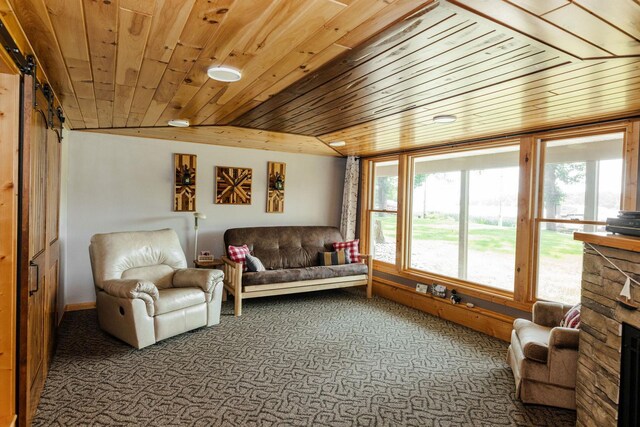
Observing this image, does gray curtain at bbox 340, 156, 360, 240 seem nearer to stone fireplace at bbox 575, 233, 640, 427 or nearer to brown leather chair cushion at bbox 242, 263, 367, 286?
brown leather chair cushion at bbox 242, 263, 367, 286

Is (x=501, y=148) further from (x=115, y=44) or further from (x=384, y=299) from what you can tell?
(x=115, y=44)

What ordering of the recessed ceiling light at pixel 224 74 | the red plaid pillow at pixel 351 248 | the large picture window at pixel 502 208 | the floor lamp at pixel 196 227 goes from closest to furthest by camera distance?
1. the recessed ceiling light at pixel 224 74
2. the large picture window at pixel 502 208
3. the floor lamp at pixel 196 227
4. the red plaid pillow at pixel 351 248

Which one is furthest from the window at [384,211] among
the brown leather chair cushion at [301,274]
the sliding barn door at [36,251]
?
the sliding barn door at [36,251]

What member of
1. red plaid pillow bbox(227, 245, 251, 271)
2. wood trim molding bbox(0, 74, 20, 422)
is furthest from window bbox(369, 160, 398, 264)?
wood trim molding bbox(0, 74, 20, 422)

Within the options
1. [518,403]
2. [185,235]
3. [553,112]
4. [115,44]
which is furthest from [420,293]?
[115,44]

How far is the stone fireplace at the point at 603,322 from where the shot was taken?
193 cm

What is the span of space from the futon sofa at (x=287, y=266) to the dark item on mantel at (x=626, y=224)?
3.33 m

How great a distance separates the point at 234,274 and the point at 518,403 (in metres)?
3.13

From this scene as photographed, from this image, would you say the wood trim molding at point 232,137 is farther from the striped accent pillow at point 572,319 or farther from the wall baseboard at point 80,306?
the striped accent pillow at point 572,319

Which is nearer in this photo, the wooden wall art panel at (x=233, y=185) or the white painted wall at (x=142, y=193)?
the white painted wall at (x=142, y=193)

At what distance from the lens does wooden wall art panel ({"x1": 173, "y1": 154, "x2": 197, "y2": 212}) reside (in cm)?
492

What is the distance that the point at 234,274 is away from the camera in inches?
177

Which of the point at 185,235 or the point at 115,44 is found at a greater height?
the point at 115,44

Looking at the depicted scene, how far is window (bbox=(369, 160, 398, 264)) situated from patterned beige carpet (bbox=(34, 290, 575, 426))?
172 cm
